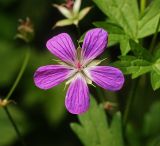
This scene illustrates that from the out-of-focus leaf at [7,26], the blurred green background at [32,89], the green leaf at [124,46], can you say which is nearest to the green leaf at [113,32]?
the green leaf at [124,46]

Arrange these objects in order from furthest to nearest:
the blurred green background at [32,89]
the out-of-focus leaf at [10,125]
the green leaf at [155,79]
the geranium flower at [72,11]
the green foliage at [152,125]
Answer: the blurred green background at [32,89] → the out-of-focus leaf at [10,125] → the green foliage at [152,125] → the geranium flower at [72,11] → the green leaf at [155,79]

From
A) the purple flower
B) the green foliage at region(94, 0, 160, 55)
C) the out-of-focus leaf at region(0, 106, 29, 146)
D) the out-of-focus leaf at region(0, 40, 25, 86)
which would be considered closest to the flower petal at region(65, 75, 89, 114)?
the purple flower

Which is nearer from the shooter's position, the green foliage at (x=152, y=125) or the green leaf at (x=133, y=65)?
the green leaf at (x=133, y=65)

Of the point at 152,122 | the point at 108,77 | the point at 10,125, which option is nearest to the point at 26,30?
the point at 108,77

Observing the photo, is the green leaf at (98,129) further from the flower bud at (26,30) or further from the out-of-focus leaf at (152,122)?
the out-of-focus leaf at (152,122)

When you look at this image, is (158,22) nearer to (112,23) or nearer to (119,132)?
(112,23)

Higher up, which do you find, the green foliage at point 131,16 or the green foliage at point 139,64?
the green foliage at point 131,16

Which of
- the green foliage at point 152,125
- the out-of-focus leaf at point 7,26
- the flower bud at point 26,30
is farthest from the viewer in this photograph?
the out-of-focus leaf at point 7,26

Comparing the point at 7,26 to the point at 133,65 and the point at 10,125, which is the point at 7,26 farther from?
the point at 133,65
